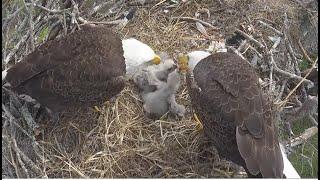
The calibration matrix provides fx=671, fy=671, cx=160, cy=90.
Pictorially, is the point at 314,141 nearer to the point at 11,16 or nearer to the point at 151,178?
the point at 151,178

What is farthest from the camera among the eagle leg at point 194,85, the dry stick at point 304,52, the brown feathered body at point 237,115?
the dry stick at point 304,52

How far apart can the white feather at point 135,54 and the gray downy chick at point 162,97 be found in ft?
0.63

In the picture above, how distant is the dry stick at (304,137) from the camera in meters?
4.12

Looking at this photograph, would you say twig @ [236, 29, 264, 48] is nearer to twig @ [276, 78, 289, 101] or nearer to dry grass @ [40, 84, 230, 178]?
twig @ [276, 78, 289, 101]

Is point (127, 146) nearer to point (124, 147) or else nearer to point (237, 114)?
point (124, 147)

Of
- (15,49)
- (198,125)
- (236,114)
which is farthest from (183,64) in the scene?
(15,49)

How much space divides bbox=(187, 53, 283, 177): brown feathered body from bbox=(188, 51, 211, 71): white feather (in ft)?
0.67

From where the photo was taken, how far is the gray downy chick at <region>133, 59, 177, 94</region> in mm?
4215

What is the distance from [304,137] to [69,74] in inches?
58.8

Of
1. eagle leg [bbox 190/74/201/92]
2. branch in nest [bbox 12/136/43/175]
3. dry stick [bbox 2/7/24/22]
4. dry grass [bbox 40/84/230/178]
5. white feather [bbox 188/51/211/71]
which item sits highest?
dry stick [bbox 2/7/24/22]

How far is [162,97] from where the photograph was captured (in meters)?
4.19

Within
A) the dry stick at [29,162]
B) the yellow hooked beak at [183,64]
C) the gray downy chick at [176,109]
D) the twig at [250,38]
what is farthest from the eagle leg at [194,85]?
the dry stick at [29,162]

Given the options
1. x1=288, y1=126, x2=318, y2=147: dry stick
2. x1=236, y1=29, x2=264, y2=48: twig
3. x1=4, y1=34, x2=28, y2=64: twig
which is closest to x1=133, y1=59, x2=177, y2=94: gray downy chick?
x1=236, y1=29, x2=264, y2=48: twig

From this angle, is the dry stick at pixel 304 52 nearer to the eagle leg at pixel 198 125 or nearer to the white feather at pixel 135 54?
the eagle leg at pixel 198 125
